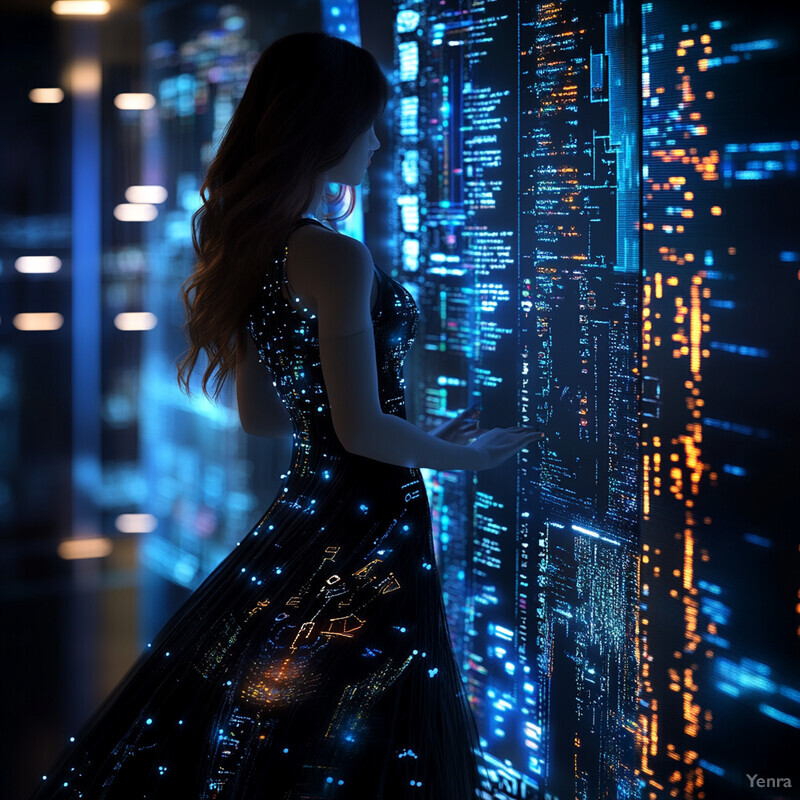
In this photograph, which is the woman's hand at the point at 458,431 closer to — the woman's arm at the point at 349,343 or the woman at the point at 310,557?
the woman at the point at 310,557

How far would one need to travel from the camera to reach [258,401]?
1479 mm

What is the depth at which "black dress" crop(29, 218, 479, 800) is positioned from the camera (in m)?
1.12

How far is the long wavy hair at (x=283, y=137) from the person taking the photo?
4.00ft

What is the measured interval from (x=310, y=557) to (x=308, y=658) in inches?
5.6

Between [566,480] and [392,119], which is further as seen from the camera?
[392,119]

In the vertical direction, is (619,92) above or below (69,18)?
below

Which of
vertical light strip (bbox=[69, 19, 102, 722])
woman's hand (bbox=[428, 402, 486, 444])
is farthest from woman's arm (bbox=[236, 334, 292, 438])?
vertical light strip (bbox=[69, 19, 102, 722])

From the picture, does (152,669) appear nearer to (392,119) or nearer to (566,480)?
(566,480)

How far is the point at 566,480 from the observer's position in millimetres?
1571

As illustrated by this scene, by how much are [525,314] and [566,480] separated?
12.6 inches

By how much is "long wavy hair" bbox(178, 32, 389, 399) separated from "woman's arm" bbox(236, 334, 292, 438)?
184 mm

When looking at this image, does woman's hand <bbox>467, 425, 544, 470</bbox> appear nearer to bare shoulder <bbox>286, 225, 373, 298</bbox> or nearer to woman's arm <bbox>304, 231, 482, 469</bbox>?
woman's arm <bbox>304, 231, 482, 469</bbox>

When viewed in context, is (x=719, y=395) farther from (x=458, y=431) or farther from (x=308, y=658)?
(x=308, y=658)

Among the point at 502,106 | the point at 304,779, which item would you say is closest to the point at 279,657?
the point at 304,779
